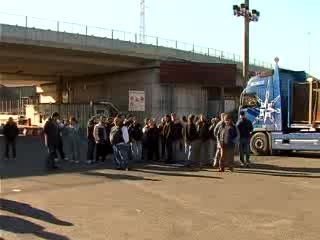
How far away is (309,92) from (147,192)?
1244cm

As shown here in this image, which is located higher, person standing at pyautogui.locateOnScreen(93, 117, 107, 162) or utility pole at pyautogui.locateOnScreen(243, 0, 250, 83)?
utility pole at pyautogui.locateOnScreen(243, 0, 250, 83)

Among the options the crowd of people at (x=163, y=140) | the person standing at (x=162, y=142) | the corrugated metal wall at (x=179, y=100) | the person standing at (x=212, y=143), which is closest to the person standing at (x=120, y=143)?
the crowd of people at (x=163, y=140)

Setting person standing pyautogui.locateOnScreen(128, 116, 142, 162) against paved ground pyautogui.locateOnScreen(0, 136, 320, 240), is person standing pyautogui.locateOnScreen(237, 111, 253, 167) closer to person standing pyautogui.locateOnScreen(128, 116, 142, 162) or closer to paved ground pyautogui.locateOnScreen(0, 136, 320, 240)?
paved ground pyautogui.locateOnScreen(0, 136, 320, 240)

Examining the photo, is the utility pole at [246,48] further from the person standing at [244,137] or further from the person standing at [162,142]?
the person standing at [244,137]

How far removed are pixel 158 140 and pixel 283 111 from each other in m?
6.13

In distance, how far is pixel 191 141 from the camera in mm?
18328

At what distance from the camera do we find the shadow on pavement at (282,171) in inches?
643

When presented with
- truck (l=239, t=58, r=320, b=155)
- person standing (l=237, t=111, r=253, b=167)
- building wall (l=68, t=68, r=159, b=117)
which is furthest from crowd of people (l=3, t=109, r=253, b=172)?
building wall (l=68, t=68, r=159, b=117)

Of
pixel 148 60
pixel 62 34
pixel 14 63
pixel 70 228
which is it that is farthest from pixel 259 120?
pixel 14 63

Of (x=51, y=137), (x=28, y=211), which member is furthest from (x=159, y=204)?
(x=51, y=137)

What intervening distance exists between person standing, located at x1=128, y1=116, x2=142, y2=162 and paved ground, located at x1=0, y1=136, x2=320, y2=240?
329 cm

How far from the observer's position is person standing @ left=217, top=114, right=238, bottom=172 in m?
16.7

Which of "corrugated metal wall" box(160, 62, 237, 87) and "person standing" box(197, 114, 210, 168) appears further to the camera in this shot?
"corrugated metal wall" box(160, 62, 237, 87)

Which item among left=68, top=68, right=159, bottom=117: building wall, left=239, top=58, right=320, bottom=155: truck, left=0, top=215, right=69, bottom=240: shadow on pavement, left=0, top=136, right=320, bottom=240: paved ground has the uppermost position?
left=68, top=68, right=159, bottom=117: building wall
